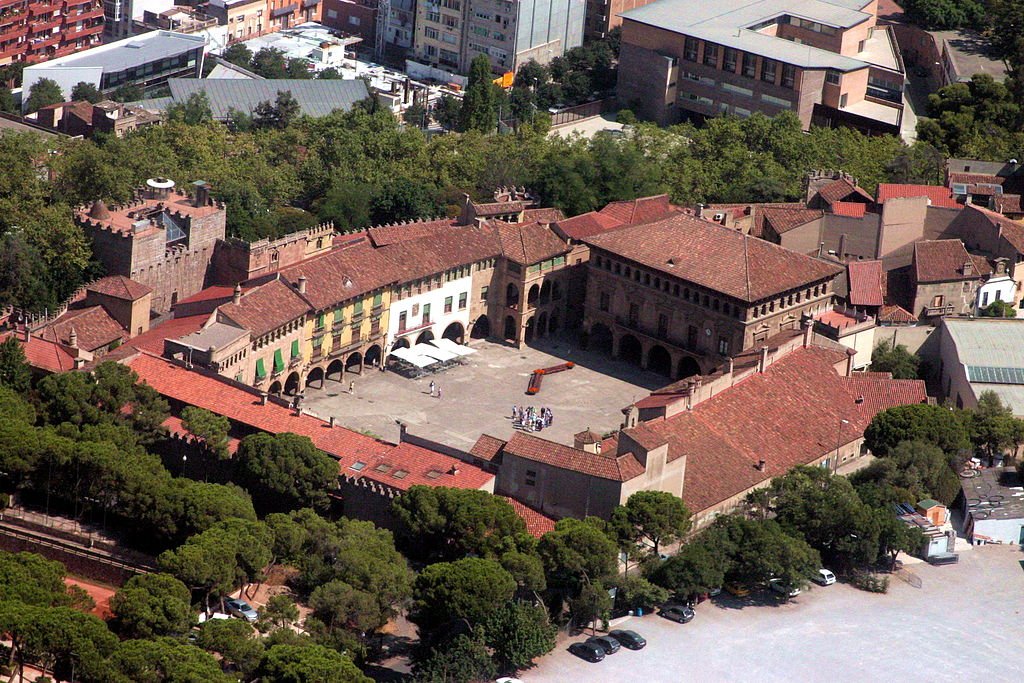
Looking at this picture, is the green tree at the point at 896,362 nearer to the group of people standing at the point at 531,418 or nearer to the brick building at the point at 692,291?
the brick building at the point at 692,291

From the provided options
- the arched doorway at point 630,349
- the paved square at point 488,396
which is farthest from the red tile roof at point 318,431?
the arched doorway at point 630,349

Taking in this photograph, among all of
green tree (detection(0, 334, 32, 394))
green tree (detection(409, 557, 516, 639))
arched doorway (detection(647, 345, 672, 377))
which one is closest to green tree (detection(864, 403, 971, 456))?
arched doorway (detection(647, 345, 672, 377))

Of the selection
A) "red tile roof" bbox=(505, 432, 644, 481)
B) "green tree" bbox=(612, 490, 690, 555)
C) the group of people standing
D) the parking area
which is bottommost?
the parking area

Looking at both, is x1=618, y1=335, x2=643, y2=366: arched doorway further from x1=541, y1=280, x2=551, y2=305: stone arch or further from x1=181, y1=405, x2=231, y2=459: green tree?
x1=181, y1=405, x2=231, y2=459: green tree

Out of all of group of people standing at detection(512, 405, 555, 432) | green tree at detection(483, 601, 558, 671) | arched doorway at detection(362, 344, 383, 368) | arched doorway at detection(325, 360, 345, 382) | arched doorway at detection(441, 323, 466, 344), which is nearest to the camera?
green tree at detection(483, 601, 558, 671)

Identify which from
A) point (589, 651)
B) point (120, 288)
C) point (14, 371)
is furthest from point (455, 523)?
point (120, 288)

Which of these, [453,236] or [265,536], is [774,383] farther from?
[265,536]

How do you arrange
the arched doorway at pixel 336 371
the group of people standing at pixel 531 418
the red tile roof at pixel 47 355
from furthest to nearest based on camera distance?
the arched doorway at pixel 336 371
the group of people standing at pixel 531 418
the red tile roof at pixel 47 355

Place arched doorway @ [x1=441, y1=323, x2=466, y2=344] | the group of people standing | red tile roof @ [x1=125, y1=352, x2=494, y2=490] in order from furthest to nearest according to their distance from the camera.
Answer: arched doorway @ [x1=441, y1=323, x2=466, y2=344] → the group of people standing → red tile roof @ [x1=125, y1=352, x2=494, y2=490]
